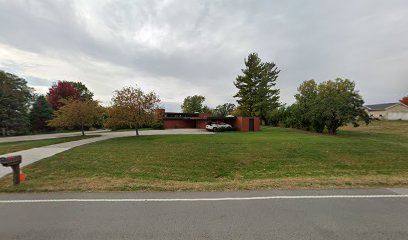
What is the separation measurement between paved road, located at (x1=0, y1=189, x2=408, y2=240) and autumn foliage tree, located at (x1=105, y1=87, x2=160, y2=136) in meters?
18.1

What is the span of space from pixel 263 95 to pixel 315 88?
1527cm

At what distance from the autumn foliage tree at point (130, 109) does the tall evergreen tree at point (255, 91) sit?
28.3 metres

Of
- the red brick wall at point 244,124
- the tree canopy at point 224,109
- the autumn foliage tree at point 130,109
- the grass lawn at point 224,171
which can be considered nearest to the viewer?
the grass lawn at point 224,171

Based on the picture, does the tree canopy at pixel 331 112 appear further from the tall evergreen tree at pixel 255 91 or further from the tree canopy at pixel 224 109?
the tree canopy at pixel 224 109

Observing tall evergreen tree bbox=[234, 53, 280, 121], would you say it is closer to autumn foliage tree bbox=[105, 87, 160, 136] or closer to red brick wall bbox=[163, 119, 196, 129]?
red brick wall bbox=[163, 119, 196, 129]

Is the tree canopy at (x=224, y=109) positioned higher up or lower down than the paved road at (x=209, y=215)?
higher up

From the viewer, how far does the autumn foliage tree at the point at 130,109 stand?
885 inches

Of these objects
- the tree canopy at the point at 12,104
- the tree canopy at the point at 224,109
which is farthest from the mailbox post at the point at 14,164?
the tree canopy at the point at 224,109

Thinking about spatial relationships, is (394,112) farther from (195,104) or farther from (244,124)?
(195,104)

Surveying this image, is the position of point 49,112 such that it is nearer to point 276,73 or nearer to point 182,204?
point 182,204

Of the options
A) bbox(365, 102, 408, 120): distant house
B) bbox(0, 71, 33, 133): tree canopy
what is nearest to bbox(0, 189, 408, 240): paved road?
bbox(0, 71, 33, 133): tree canopy

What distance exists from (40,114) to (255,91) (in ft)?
138

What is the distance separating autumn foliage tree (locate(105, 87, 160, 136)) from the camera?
2248 cm

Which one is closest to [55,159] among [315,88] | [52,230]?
[52,230]
